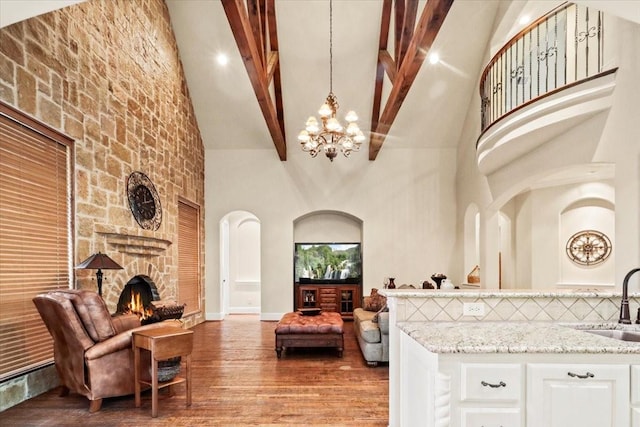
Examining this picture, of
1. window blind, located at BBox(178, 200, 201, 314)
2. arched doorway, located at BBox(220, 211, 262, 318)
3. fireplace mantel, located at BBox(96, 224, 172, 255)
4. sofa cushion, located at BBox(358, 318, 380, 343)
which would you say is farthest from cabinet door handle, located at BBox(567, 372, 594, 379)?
arched doorway, located at BBox(220, 211, 262, 318)

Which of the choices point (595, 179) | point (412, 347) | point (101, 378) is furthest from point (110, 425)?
point (595, 179)

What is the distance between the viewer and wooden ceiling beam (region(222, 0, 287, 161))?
439cm

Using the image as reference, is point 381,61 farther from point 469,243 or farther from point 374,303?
point 374,303

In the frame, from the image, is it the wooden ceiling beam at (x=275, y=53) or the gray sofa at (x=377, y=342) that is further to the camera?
the wooden ceiling beam at (x=275, y=53)

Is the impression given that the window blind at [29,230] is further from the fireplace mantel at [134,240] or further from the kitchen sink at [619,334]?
the kitchen sink at [619,334]

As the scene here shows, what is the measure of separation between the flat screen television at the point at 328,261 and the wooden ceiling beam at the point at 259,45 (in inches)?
93.9

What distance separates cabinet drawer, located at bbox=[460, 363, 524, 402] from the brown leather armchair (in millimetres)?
2875

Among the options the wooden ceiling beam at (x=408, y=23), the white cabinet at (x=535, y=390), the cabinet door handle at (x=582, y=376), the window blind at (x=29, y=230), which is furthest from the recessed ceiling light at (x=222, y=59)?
the cabinet door handle at (x=582, y=376)

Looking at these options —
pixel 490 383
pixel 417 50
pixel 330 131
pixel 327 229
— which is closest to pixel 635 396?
pixel 490 383

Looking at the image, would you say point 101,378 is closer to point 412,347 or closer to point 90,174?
point 90,174

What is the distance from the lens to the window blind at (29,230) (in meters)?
3.49

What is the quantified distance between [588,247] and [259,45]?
6.69m

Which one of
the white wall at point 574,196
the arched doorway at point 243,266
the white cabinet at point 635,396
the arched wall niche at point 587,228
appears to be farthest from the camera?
the arched doorway at point 243,266

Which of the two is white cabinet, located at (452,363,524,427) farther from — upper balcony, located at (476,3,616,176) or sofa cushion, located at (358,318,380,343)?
upper balcony, located at (476,3,616,176)
